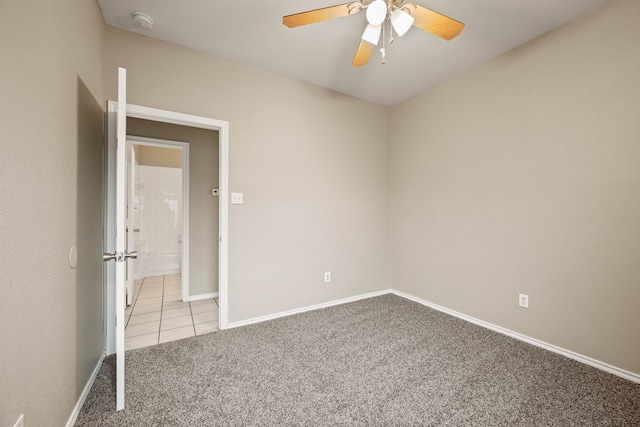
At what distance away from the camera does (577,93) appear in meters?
2.00

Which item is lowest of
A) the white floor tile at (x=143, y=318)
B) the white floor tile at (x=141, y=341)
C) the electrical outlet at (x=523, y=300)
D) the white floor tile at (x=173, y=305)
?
the white floor tile at (x=173, y=305)

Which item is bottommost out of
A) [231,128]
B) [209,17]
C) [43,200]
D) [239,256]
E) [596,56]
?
[239,256]

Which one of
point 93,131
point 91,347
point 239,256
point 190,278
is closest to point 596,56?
point 239,256

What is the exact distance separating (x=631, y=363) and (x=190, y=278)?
413cm

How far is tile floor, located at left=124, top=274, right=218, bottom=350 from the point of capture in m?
2.42

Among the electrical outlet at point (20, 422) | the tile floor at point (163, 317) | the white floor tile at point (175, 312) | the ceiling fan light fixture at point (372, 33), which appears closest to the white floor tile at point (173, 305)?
the tile floor at point (163, 317)

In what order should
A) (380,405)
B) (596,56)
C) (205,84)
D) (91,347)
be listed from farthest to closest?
1. (205,84)
2. (596,56)
3. (91,347)
4. (380,405)

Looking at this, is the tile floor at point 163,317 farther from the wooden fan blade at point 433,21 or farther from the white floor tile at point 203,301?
the wooden fan blade at point 433,21

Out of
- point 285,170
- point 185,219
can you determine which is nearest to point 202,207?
point 185,219

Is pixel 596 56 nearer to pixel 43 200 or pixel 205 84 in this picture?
pixel 205 84

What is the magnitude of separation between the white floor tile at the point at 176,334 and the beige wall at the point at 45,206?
2.21 ft

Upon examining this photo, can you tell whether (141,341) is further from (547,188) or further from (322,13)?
(547,188)

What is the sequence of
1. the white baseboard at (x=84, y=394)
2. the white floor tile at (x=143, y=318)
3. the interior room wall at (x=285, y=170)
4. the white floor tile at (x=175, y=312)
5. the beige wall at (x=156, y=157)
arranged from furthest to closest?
the beige wall at (x=156, y=157), the white floor tile at (x=175, y=312), the white floor tile at (x=143, y=318), the interior room wall at (x=285, y=170), the white baseboard at (x=84, y=394)

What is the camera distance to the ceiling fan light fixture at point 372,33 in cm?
169
